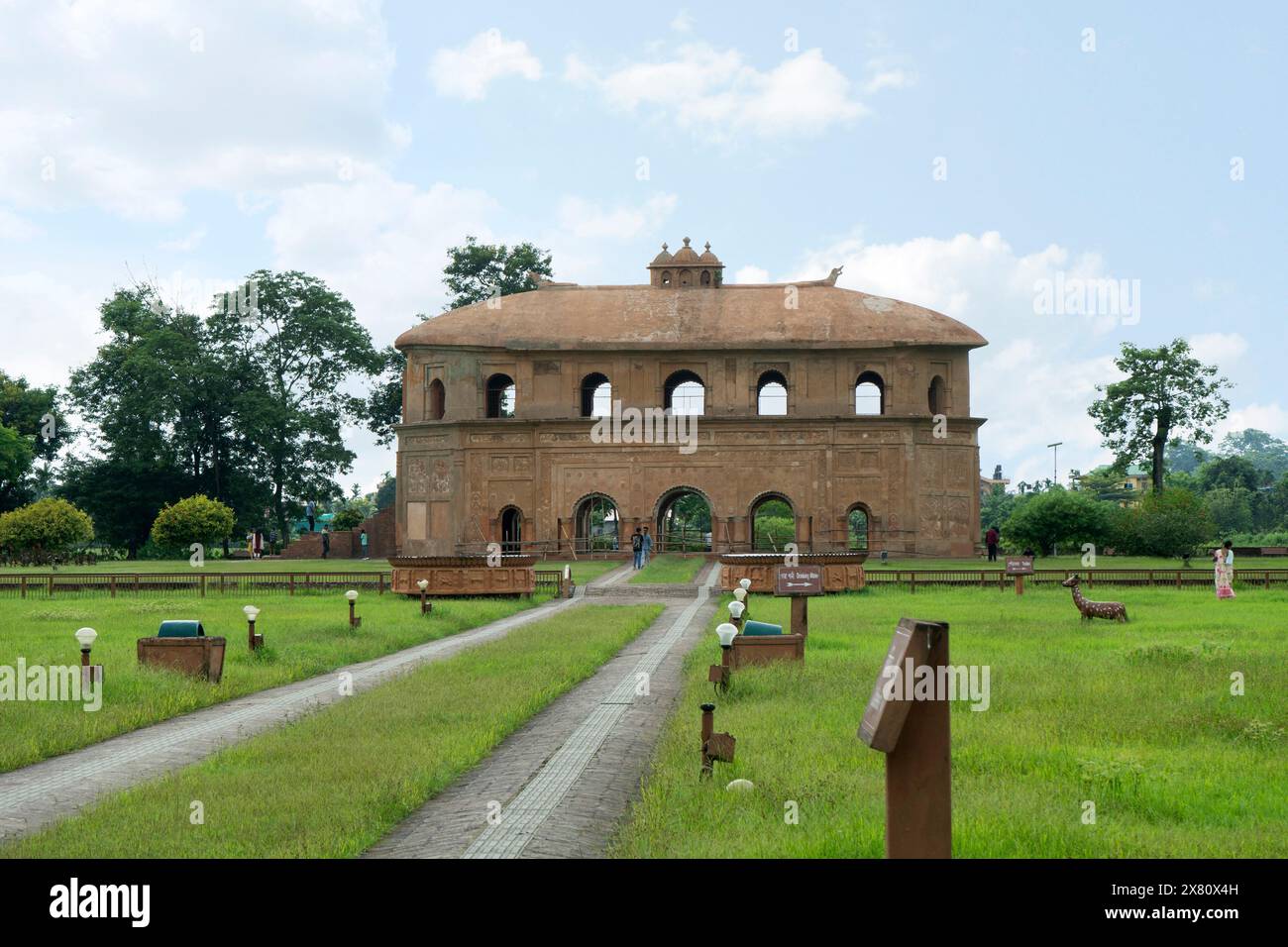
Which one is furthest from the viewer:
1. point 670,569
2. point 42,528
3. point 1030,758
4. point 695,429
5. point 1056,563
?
point 695,429

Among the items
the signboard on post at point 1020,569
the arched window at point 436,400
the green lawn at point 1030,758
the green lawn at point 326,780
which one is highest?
the arched window at point 436,400

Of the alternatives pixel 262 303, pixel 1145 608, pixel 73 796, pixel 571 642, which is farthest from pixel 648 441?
pixel 73 796

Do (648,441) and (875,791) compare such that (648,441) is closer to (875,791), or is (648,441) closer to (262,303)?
(262,303)

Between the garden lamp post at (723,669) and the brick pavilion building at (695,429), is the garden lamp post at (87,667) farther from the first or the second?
the brick pavilion building at (695,429)

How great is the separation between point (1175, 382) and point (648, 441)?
25.2 m

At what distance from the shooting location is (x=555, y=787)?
10133 mm

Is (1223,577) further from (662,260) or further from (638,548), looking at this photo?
(662,260)

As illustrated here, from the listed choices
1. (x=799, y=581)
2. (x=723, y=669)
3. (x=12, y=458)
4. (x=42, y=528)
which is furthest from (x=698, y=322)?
(x=723, y=669)

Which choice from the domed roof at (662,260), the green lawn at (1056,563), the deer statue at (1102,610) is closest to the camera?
the deer statue at (1102,610)

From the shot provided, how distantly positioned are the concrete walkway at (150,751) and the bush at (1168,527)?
116 feet

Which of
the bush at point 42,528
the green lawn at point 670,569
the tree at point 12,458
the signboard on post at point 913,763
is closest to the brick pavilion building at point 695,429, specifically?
the green lawn at point 670,569

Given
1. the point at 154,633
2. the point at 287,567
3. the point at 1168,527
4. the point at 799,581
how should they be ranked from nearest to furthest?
the point at 799,581 → the point at 154,633 → the point at 1168,527 → the point at 287,567

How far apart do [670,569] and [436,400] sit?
57.3ft

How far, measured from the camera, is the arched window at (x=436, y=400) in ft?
189
